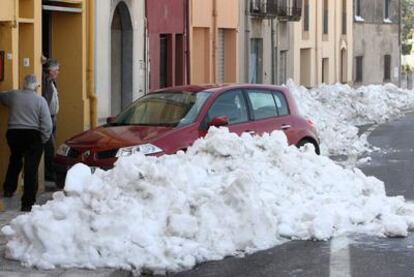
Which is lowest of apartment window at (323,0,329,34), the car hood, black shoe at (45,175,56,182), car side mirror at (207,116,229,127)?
black shoe at (45,175,56,182)

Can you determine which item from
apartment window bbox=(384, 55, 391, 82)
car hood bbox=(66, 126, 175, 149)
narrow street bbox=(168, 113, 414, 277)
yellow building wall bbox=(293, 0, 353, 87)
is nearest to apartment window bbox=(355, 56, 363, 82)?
yellow building wall bbox=(293, 0, 353, 87)

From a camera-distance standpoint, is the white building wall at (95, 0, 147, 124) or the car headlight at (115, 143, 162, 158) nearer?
the car headlight at (115, 143, 162, 158)

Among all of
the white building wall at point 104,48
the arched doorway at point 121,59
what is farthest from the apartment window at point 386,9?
the arched doorway at point 121,59

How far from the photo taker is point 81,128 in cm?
1525

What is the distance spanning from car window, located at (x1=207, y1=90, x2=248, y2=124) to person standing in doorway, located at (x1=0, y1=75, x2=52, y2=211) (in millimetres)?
2371

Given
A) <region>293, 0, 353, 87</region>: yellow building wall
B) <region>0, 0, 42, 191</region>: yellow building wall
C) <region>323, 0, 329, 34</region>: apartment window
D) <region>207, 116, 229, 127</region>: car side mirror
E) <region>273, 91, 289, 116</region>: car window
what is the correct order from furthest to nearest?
<region>323, 0, 329, 34</region>: apartment window, <region>293, 0, 353, 87</region>: yellow building wall, <region>273, 91, 289, 116</region>: car window, <region>0, 0, 42, 191</region>: yellow building wall, <region>207, 116, 229, 127</region>: car side mirror

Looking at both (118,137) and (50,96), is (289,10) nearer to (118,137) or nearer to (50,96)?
(50,96)

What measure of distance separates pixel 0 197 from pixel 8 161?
93 centimetres

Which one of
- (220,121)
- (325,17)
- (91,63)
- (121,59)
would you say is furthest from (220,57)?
(220,121)

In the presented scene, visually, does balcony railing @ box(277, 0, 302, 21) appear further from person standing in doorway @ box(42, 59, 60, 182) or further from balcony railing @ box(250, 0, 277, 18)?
person standing in doorway @ box(42, 59, 60, 182)

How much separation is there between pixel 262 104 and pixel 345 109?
→ 56.0ft

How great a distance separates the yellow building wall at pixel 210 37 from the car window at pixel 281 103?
8.99m

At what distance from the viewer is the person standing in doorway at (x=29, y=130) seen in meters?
10.7

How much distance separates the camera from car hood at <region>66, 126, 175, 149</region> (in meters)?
11.3
